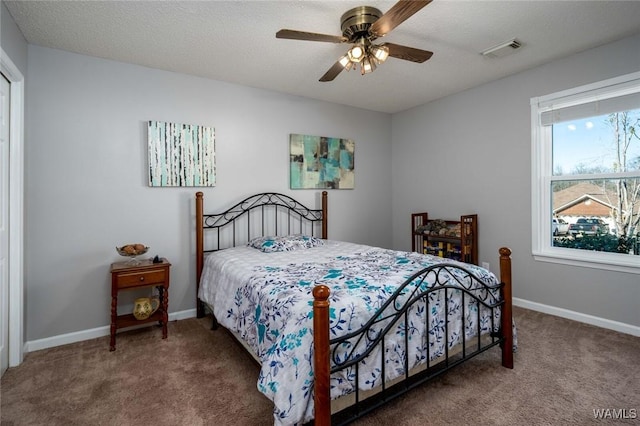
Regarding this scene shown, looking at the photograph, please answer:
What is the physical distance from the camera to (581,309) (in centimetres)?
310

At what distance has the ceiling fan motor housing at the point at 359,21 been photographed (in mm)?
2176

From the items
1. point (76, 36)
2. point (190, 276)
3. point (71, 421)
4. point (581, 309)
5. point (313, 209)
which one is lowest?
point (71, 421)

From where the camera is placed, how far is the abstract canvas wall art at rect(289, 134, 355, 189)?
409 cm

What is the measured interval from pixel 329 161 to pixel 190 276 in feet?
7.42

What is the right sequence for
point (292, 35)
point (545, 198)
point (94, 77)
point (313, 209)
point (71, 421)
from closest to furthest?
point (71, 421) < point (292, 35) < point (94, 77) < point (545, 198) < point (313, 209)

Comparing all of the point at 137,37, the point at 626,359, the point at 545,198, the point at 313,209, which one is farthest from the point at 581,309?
the point at 137,37

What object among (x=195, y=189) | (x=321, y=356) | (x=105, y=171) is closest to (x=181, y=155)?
(x=195, y=189)

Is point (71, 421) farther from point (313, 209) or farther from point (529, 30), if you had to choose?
point (529, 30)

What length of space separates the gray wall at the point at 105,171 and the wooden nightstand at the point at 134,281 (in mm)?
361

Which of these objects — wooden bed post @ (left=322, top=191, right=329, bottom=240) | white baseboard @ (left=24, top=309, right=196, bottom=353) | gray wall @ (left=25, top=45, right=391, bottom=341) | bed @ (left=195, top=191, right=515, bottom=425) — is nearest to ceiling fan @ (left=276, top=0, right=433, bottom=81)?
bed @ (left=195, top=191, right=515, bottom=425)

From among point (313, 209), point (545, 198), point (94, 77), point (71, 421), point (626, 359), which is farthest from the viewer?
point (313, 209)

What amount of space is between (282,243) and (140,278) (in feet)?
4.24

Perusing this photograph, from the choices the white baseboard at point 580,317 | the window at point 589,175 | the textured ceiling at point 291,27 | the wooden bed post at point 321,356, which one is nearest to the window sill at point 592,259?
the window at point 589,175

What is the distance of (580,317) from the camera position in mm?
3086
